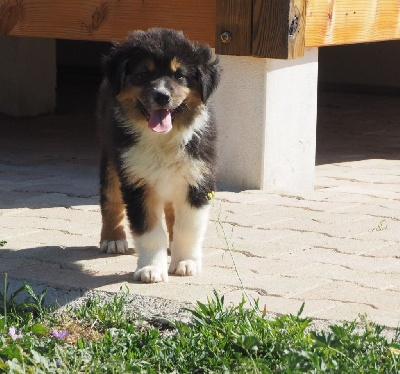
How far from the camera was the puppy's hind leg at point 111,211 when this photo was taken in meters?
4.97

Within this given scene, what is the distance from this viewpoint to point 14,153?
825 cm

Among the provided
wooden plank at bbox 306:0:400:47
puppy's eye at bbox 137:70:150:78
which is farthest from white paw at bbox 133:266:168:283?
wooden plank at bbox 306:0:400:47

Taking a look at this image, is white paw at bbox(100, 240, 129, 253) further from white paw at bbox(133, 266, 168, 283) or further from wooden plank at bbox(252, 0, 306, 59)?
wooden plank at bbox(252, 0, 306, 59)

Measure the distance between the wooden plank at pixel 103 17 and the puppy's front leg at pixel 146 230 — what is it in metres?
2.48

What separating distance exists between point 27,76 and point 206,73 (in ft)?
20.4

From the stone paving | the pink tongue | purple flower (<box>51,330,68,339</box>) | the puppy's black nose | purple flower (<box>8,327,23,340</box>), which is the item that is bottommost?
the stone paving

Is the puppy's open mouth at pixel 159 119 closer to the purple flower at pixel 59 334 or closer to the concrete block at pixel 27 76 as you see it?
the purple flower at pixel 59 334

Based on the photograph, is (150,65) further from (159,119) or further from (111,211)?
(111,211)

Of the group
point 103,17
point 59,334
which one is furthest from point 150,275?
point 103,17

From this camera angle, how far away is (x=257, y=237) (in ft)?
17.2

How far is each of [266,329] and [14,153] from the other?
5.45 metres

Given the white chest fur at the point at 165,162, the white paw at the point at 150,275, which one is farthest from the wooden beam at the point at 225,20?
the white paw at the point at 150,275

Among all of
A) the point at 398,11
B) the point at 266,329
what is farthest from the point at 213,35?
the point at 266,329

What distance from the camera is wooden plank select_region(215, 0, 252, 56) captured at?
6.23m
